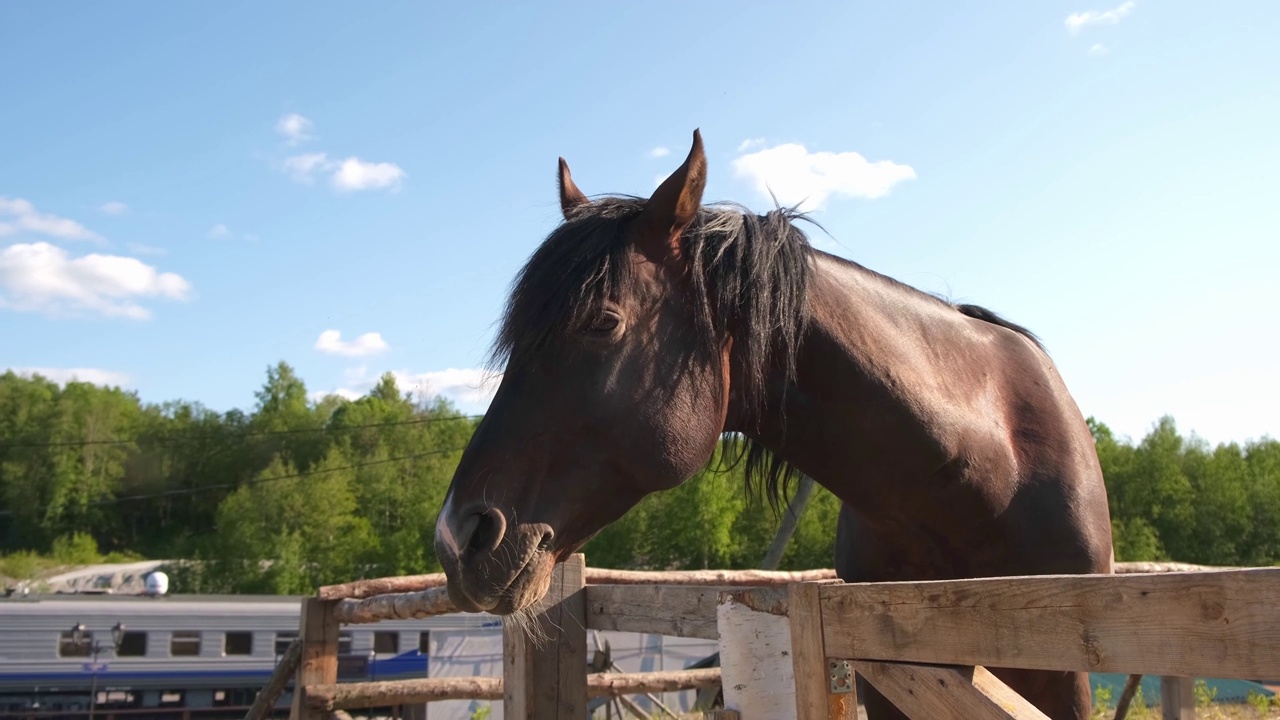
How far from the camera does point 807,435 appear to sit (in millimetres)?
2459

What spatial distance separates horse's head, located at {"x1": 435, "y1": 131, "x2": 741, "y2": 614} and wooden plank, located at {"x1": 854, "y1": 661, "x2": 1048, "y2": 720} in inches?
32.2

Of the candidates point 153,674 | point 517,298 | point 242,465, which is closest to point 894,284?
point 517,298

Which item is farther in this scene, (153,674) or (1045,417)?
(153,674)

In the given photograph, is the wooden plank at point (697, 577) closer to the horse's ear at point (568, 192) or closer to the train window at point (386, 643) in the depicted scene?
the horse's ear at point (568, 192)

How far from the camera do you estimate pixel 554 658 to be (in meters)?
3.44

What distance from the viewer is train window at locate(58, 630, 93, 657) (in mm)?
19281

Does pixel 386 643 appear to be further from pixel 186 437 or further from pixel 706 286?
pixel 186 437

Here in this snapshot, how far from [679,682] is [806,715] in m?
4.60

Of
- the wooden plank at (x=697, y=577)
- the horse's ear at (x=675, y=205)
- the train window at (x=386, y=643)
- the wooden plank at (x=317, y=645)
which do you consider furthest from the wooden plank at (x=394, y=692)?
the train window at (x=386, y=643)

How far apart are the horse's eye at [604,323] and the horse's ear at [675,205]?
0.26 m

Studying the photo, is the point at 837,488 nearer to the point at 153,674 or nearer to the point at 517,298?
the point at 517,298

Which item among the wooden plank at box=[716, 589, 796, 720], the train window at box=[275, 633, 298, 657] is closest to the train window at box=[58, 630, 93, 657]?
the train window at box=[275, 633, 298, 657]

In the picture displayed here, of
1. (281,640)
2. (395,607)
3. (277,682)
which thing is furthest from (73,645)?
(395,607)

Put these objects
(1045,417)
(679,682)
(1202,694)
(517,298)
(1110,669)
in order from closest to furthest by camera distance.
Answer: (1110,669) < (517,298) < (1045,417) < (679,682) < (1202,694)
